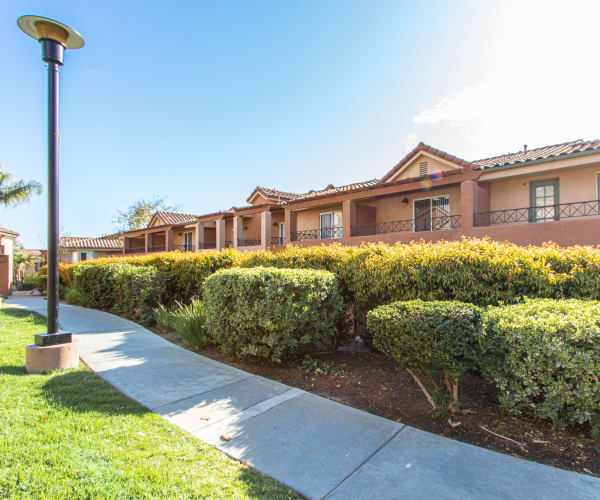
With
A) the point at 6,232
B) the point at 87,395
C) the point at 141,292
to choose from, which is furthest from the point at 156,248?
the point at 87,395

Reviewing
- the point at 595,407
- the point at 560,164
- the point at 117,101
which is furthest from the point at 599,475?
the point at 117,101

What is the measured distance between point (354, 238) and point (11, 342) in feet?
40.4

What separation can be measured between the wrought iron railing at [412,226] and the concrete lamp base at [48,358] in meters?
13.1

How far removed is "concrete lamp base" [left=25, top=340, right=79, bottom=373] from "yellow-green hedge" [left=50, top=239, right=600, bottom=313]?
4.29 meters

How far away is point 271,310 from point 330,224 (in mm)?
15238

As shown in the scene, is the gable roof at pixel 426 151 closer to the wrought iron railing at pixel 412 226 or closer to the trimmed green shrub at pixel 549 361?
the wrought iron railing at pixel 412 226

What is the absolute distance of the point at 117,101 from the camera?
15422 millimetres

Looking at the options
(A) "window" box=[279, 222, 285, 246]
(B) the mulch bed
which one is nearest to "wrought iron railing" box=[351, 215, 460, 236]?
(A) "window" box=[279, 222, 285, 246]

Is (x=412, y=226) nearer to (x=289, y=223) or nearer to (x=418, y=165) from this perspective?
(x=418, y=165)

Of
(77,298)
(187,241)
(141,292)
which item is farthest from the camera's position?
(187,241)

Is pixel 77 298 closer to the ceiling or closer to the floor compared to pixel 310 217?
closer to the floor

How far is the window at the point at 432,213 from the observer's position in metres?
15.5

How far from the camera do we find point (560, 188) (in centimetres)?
1286

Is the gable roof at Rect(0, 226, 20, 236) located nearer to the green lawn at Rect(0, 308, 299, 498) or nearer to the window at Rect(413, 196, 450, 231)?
the green lawn at Rect(0, 308, 299, 498)
